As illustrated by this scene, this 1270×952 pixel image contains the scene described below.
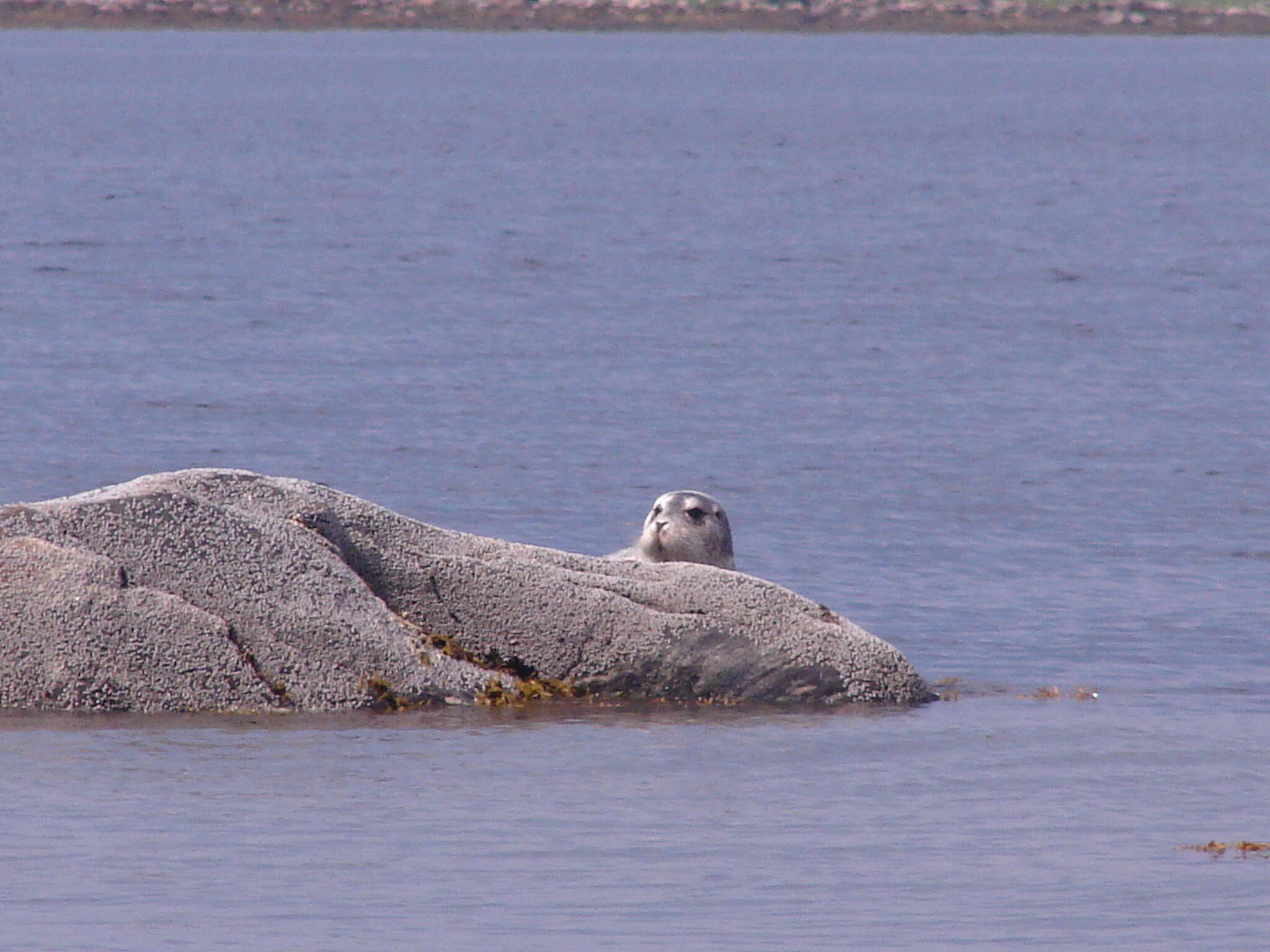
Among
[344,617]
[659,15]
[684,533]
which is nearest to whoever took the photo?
[344,617]

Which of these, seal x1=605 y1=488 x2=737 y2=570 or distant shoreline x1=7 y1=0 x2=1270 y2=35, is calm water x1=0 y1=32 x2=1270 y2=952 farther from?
distant shoreline x1=7 y1=0 x2=1270 y2=35

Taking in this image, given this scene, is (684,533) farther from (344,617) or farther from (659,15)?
(659,15)

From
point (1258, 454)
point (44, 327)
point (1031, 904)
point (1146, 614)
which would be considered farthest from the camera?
point (44, 327)

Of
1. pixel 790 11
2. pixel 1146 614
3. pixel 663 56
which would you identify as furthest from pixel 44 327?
pixel 663 56

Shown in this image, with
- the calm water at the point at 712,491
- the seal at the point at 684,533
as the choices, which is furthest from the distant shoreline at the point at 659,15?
the seal at the point at 684,533

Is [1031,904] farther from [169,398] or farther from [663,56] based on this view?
[663,56]

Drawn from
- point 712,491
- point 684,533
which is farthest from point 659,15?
point 684,533

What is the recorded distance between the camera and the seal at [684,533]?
1373 centimetres

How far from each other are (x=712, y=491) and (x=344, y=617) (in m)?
8.37

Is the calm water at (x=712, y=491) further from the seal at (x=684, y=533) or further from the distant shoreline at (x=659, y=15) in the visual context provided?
the distant shoreline at (x=659, y=15)

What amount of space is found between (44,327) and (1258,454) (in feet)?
48.1

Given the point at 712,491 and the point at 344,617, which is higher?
the point at 344,617

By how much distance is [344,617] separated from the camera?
11.7 metres

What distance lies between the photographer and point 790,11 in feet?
556
